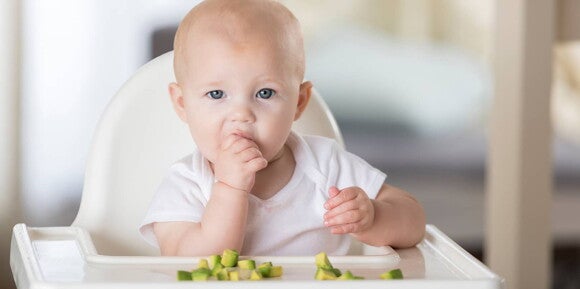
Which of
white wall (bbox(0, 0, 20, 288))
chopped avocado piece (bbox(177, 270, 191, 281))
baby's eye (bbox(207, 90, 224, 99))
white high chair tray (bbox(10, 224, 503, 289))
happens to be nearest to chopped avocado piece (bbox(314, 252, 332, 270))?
white high chair tray (bbox(10, 224, 503, 289))

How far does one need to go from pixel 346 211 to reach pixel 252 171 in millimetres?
99

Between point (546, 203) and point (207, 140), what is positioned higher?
point (207, 140)

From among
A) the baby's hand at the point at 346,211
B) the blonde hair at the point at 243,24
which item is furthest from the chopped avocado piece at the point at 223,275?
the blonde hair at the point at 243,24

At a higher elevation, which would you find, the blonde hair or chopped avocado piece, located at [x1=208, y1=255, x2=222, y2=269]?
the blonde hair

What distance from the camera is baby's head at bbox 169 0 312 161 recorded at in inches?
40.6

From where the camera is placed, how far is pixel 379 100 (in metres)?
2.96

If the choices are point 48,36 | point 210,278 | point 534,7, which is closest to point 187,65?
point 210,278

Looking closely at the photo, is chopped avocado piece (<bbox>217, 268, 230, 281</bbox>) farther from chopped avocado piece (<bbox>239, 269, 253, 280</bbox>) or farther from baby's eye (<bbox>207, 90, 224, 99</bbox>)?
baby's eye (<bbox>207, 90, 224, 99</bbox>)

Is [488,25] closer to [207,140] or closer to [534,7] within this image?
[534,7]

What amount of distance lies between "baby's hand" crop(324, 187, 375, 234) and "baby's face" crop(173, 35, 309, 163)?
4.1 inches

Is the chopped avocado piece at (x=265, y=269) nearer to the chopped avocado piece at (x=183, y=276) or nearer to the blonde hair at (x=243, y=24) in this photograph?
the chopped avocado piece at (x=183, y=276)

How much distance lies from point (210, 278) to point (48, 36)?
5.81ft

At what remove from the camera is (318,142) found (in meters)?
1.20

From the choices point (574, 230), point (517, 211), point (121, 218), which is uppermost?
point (121, 218)
